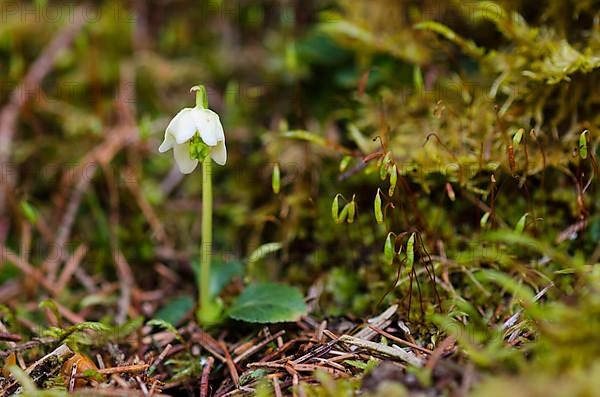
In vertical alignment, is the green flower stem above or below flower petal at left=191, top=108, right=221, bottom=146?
below

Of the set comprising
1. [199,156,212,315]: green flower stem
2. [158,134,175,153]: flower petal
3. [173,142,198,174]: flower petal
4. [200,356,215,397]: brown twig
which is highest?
[158,134,175,153]: flower petal

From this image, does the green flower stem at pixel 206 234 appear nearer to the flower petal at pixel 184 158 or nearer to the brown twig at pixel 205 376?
the flower petal at pixel 184 158

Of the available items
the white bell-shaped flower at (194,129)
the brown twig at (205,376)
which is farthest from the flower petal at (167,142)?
the brown twig at (205,376)

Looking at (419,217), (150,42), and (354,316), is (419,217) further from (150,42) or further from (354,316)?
(150,42)

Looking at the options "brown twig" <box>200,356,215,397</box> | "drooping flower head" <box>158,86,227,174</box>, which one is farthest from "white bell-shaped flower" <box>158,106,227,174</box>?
"brown twig" <box>200,356,215,397</box>

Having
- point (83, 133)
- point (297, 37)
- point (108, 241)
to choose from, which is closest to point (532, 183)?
point (297, 37)

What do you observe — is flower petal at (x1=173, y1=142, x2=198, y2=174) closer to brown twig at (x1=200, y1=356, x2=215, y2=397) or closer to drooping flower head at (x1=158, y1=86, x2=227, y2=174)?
drooping flower head at (x1=158, y1=86, x2=227, y2=174)

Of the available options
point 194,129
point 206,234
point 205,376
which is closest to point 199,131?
point 194,129
